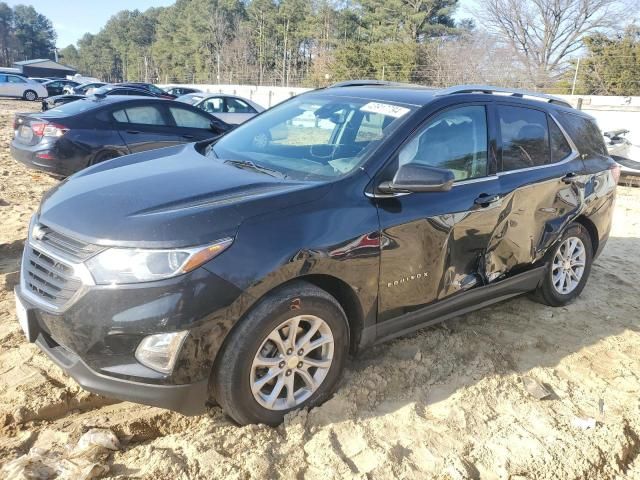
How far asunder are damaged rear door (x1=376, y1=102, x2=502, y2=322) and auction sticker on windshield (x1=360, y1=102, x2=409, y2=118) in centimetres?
16

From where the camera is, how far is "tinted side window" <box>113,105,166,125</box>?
7793 mm

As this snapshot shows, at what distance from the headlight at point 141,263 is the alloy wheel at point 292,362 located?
0.55 metres

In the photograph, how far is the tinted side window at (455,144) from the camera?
128 inches

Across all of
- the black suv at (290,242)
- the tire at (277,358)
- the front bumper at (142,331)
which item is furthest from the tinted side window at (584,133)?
the front bumper at (142,331)

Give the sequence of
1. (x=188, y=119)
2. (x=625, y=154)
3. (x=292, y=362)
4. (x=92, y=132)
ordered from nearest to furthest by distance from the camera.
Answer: (x=292, y=362), (x=92, y=132), (x=188, y=119), (x=625, y=154)

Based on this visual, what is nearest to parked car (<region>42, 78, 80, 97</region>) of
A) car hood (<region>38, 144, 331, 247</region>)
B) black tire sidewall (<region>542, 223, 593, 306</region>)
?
car hood (<region>38, 144, 331, 247</region>)

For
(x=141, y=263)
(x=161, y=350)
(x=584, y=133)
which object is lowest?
(x=161, y=350)

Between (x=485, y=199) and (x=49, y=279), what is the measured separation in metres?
2.54

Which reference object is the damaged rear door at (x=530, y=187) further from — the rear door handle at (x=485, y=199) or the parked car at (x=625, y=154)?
the parked car at (x=625, y=154)

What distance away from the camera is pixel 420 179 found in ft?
9.34

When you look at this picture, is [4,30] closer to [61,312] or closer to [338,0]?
[338,0]

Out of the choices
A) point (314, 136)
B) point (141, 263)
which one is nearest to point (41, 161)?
point (314, 136)

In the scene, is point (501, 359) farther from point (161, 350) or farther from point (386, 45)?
point (386, 45)

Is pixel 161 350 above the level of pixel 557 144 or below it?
below
